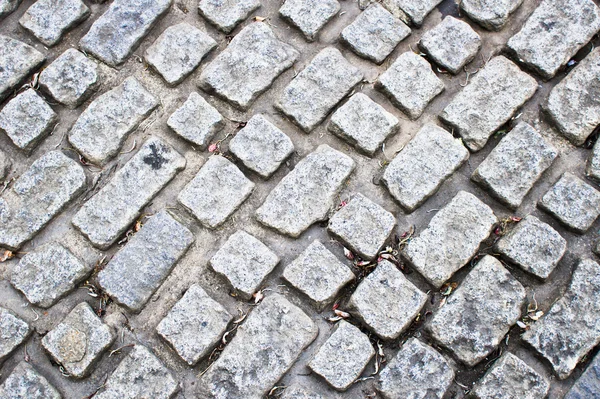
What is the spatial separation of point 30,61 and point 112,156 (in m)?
0.60

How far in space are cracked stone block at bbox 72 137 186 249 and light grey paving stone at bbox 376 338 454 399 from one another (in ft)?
3.90

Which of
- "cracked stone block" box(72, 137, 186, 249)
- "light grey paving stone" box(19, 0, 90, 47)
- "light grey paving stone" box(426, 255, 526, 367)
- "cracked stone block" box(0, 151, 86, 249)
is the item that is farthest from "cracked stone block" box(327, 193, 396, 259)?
"light grey paving stone" box(19, 0, 90, 47)

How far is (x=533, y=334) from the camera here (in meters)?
2.32

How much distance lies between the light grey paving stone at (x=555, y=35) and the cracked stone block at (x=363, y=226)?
985 mm

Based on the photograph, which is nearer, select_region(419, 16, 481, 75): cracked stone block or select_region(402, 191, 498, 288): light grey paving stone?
select_region(402, 191, 498, 288): light grey paving stone

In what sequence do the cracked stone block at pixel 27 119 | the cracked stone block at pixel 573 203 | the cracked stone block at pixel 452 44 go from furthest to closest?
1. the cracked stone block at pixel 452 44
2. the cracked stone block at pixel 27 119
3. the cracked stone block at pixel 573 203

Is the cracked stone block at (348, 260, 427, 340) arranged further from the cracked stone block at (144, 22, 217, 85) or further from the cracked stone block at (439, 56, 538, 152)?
the cracked stone block at (144, 22, 217, 85)

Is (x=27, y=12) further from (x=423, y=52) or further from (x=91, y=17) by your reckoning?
(x=423, y=52)

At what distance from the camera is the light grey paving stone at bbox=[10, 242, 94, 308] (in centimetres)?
239

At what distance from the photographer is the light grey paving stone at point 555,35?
105 inches

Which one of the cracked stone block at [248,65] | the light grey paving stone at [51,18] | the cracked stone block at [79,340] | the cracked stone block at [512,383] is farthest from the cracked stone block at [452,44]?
the cracked stone block at [79,340]

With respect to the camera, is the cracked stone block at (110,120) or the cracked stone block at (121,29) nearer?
the cracked stone block at (110,120)

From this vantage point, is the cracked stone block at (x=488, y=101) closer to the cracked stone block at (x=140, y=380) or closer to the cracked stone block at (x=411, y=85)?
the cracked stone block at (x=411, y=85)

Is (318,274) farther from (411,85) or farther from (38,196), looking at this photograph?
(38,196)
